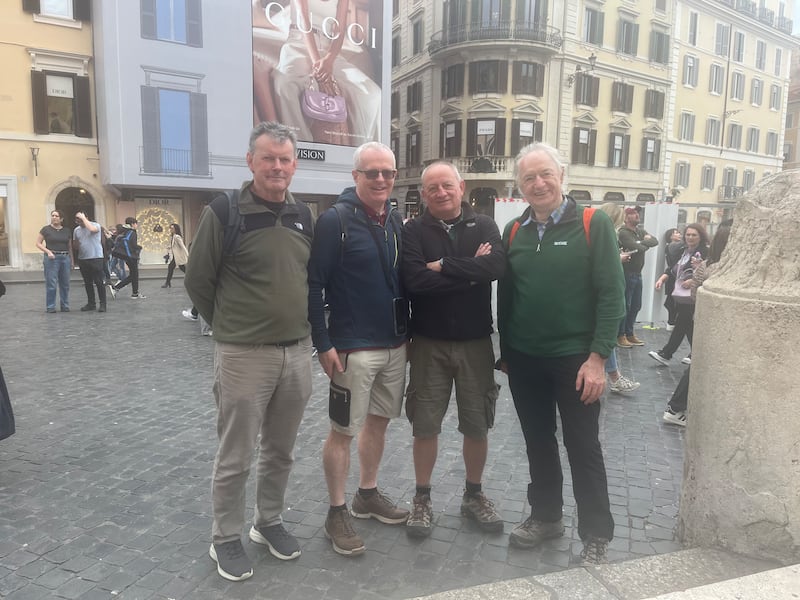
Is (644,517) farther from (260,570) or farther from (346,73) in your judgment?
(346,73)

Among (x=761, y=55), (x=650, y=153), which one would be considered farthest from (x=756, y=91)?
(x=650, y=153)

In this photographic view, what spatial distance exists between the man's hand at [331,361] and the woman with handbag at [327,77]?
2133 cm

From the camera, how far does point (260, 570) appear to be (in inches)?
108

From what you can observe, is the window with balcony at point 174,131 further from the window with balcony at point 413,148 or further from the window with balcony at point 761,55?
the window with balcony at point 761,55

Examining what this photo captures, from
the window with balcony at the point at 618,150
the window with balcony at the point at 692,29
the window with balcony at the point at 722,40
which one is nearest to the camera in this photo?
the window with balcony at the point at 618,150

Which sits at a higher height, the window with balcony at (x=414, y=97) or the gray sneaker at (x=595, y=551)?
the window with balcony at (x=414, y=97)

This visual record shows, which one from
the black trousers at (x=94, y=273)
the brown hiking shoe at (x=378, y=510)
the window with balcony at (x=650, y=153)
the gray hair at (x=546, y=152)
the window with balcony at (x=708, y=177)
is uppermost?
the window with balcony at (x=650, y=153)

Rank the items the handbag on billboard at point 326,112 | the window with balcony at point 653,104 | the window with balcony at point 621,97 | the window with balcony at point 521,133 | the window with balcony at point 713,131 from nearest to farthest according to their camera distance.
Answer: the handbag on billboard at point 326,112 → the window with balcony at point 521,133 → the window with balcony at point 621,97 → the window with balcony at point 653,104 → the window with balcony at point 713,131

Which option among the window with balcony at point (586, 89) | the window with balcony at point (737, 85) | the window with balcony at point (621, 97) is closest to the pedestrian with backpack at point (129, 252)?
the window with balcony at point (586, 89)

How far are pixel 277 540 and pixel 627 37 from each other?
37920mm

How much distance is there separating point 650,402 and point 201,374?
14.5 ft

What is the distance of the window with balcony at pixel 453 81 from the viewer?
3197 centimetres

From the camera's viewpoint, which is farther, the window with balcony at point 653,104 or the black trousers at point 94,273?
the window with balcony at point 653,104

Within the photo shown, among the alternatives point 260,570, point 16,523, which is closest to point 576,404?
point 260,570
